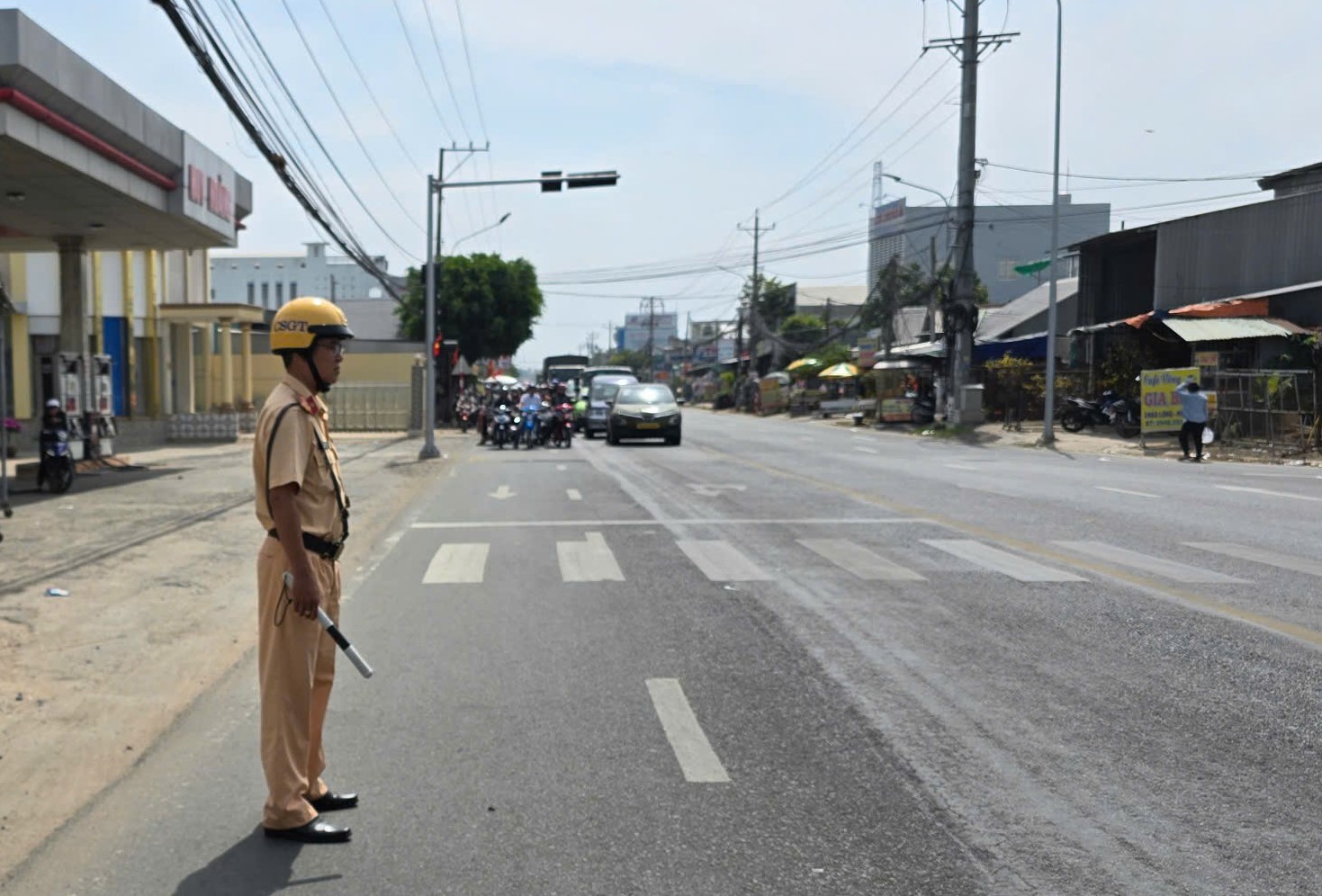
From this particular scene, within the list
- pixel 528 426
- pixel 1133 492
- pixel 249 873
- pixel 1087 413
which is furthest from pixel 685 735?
pixel 1087 413

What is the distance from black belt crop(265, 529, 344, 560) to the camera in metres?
4.36

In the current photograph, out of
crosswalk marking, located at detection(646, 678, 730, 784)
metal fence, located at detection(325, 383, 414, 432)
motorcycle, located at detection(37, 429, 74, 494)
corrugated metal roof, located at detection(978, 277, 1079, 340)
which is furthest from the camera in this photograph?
corrugated metal roof, located at detection(978, 277, 1079, 340)

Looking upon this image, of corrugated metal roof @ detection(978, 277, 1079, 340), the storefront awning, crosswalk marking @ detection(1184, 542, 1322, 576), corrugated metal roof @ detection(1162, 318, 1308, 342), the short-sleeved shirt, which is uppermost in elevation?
corrugated metal roof @ detection(978, 277, 1079, 340)

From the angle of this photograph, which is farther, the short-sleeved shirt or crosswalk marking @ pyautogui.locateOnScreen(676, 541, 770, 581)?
crosswalk marking @ pyautogui.locateOnScreen(676, 541, 770, 581)

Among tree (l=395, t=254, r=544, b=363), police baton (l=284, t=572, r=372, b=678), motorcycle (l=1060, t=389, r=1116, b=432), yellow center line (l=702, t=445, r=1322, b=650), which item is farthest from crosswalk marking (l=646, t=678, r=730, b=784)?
tree (l=395, t=254, r=544, b=363)

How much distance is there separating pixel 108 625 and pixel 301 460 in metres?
4.88

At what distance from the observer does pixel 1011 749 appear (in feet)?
17.4

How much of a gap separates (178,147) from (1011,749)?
59.7ft

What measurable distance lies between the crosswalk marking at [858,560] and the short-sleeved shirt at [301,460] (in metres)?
6.12

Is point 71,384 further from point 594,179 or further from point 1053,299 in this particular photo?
point 1053,299

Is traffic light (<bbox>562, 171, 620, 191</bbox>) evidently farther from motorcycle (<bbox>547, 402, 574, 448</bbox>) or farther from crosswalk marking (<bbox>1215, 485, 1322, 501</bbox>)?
crosswalk marking (<bbox>1215, 485, 1322, 501</bbox>)

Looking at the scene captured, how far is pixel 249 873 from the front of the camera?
13.4 ft

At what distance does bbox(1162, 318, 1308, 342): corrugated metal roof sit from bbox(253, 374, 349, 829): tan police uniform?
29.1 metres

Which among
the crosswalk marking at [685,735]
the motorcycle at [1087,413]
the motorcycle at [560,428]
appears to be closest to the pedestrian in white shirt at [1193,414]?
the motorcycle at [1087,413]
